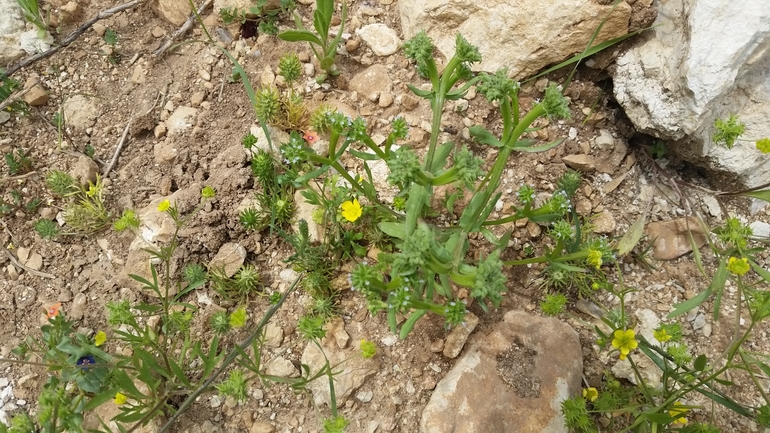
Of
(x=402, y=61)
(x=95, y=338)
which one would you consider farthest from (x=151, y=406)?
(x=402, y=61)

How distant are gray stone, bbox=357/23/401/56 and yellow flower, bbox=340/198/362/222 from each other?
3.98 feet

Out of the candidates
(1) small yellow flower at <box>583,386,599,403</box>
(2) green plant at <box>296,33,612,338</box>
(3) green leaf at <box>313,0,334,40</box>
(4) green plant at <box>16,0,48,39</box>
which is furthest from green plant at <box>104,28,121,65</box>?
(1) small yellow flower at <box>583,386,599,403</box>

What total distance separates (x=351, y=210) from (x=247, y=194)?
0.73 m

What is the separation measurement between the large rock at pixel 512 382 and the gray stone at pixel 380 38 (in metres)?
1.85

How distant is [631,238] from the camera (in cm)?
294

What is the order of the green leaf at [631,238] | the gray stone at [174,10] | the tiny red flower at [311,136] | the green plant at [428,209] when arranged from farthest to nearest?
the gray stone at [174,10]
the tiny red flower at [311,136]
the green leaf at [631,238]
the green plant at [428,209]

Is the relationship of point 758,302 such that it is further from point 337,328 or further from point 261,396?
point 261,396

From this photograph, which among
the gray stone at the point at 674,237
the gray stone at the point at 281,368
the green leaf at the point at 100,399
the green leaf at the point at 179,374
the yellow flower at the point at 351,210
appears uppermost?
the yellow flower at the point at 351,210

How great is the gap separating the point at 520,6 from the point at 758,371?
2261 mm

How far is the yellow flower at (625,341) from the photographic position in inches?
94.0

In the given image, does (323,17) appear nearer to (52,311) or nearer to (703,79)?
(703,79)

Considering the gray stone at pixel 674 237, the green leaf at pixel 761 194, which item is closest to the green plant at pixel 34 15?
the gray stone at pixel 674 237

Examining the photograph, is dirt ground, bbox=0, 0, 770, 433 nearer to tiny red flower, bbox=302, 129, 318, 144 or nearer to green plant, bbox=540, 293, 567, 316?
green plant, bbox=540, 293, 567, 316

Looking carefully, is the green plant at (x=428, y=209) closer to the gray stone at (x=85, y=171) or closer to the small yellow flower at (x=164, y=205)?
the small yellow flower at (x=164, y=205)
